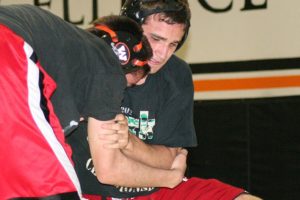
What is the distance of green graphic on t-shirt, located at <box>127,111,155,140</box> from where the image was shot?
11.3ft

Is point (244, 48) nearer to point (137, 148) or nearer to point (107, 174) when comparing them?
point (137, 148)

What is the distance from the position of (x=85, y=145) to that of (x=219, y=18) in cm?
298

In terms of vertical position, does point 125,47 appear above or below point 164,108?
above

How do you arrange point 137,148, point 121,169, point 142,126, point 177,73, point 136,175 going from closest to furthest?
point 121,169 → point 136,175 → point 137,148 → point 142,126 → point 177,73

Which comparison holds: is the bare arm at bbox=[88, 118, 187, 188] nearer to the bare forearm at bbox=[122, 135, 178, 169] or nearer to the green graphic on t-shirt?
the bare forearm at bbox=[122, 135, 178, 169]

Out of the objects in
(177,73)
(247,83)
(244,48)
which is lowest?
(247,83)

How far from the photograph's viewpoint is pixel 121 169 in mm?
2686

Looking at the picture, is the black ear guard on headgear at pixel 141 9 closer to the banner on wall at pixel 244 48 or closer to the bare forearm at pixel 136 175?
the bare forearm at pixel 136 175

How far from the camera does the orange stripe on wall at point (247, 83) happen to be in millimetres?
Answer: 5609

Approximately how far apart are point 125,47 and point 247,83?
331cm

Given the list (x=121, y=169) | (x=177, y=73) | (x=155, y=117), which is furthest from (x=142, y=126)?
(x=121, y=169)

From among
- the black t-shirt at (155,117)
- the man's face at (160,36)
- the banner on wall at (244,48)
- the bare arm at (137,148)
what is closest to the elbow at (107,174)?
the bare arm at (137,148)

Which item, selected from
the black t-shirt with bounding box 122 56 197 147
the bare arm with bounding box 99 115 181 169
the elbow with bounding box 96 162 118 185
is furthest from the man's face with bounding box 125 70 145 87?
the black t-shirt with bounding box 122 56 197 147

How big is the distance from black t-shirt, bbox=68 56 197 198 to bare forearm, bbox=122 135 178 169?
0.10 m
